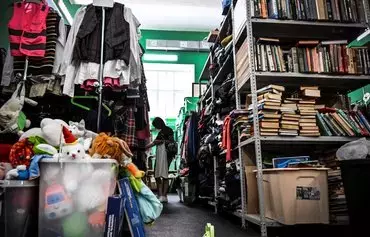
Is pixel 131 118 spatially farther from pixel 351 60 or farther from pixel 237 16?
pixel 351 60

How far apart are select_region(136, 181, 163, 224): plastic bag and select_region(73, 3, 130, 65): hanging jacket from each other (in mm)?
1203

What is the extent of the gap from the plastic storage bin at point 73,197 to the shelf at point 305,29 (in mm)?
1667

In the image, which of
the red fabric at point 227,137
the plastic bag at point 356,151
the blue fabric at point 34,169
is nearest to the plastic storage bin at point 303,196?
the plastic bag at point 356,151

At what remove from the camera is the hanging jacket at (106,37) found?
2449mm

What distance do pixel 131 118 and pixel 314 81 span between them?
1.63 metres

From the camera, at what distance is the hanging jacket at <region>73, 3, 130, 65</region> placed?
2.45 metres

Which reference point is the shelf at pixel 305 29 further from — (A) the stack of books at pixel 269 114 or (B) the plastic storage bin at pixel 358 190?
(B) the plastic storage bin at pixel 358 190

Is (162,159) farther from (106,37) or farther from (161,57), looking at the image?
(161,57)

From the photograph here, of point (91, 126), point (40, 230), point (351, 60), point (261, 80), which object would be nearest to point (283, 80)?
point (261, 80)

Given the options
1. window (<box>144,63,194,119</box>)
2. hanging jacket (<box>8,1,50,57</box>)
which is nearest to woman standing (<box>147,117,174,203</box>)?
hanging jacket (<box>8,1,50,57</box>)

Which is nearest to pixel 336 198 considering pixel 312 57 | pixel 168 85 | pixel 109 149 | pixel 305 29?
pixel 312 57

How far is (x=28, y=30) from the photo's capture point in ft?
8.41

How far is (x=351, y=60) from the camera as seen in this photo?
94.7 inches

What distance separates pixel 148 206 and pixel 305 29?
194cm
